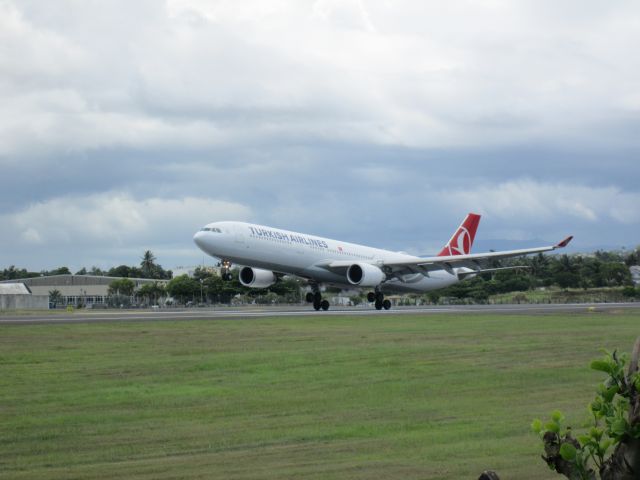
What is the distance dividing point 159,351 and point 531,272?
117 m

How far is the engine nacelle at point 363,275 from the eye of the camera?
209 ft

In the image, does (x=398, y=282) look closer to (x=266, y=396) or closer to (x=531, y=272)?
(x=266, y=396)

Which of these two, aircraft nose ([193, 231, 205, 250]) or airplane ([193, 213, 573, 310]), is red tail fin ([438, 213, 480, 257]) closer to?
airplane ([193, 213, 573, 310])

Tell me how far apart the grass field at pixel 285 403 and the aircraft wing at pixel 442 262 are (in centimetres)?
3415

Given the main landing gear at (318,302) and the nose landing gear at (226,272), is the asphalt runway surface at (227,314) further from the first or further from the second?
the main landing gear at (318,302)

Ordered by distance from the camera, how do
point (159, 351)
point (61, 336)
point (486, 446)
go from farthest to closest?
point (61, 336)
point (159, 351)
point (486, 446)

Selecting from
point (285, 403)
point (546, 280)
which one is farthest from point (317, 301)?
point (546, 280)

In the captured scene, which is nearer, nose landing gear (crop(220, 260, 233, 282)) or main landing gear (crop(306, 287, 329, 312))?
nose landing gear (crop(220, 260, 233, 282))

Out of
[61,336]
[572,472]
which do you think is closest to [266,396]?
[572,472]

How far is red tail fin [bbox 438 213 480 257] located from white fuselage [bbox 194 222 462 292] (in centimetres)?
859

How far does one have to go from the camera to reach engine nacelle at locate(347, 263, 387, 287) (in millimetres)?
63656

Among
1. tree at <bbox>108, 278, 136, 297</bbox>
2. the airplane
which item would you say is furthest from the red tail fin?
tree at <bbox>108, 278, 136, 297</bbox>

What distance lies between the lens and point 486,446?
13945 millimetres

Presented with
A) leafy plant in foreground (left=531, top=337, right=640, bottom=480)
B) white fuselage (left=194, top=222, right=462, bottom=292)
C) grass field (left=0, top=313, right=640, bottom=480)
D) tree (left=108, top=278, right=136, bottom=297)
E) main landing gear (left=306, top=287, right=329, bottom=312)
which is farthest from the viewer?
tree (left=108, top=278, right=136, bottom=297)
